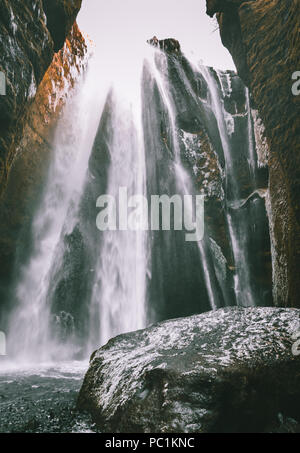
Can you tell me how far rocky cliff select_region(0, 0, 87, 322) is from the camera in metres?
6.05

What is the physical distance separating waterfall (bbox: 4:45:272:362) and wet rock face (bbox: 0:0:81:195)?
445 cm

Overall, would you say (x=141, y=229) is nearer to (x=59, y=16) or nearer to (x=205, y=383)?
(x=59, y=16)

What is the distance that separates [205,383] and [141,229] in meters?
8.43

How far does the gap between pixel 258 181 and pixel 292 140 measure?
595cm

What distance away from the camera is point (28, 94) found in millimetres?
6820

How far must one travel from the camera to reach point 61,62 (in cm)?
1223

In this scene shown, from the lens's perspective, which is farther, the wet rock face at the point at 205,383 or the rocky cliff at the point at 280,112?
the rocky cliff at the point at 280,112
